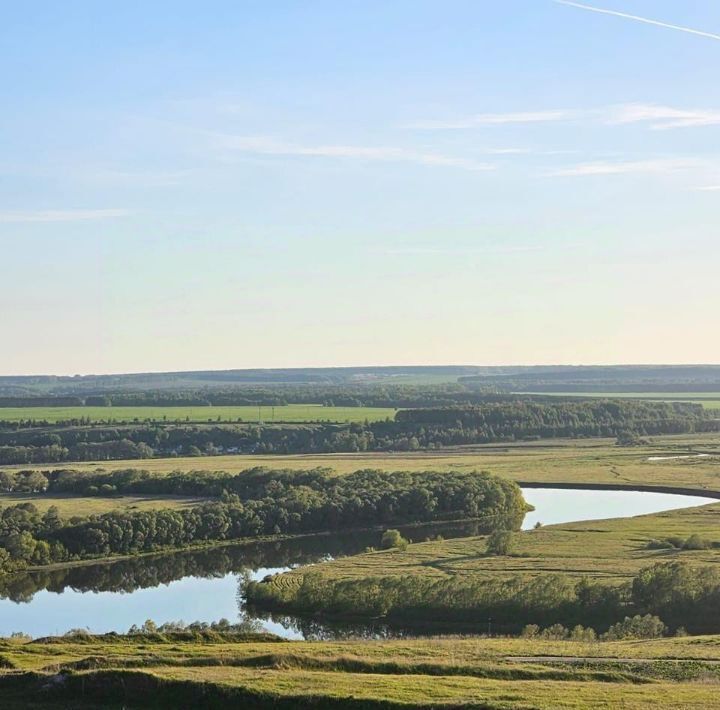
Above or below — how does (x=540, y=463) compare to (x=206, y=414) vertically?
below

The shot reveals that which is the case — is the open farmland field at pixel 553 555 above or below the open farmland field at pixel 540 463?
below

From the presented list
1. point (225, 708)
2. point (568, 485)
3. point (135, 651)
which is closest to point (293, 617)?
point (135, 651)

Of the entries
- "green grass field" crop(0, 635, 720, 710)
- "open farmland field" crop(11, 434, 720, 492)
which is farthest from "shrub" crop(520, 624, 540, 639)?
"open farmland field" crop(11, 434, 720, 492)

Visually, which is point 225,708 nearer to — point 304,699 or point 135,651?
point 304,699

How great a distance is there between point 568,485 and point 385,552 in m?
35.5

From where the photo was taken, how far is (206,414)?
171250 millimetres

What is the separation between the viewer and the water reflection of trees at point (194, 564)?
55.0 meters

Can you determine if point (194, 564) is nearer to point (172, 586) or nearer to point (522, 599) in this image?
point (172, 586)

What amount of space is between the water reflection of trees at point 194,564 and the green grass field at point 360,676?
965 inches

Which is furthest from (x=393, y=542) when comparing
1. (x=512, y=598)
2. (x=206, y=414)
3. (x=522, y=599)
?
(x=206, y=414)

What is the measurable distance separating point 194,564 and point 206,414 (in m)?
112

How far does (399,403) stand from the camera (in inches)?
7746

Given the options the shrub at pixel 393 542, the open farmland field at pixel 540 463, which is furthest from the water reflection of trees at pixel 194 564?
the open farmland field at pixel 540 463

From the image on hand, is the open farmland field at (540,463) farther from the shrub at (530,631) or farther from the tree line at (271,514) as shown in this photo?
the shrub at (530,631)
